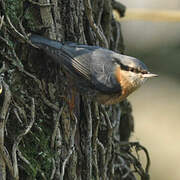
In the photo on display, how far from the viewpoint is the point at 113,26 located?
4.15 meters

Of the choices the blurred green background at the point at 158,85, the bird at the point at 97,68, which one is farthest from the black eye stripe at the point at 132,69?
the blurred green background at the point at 158,85

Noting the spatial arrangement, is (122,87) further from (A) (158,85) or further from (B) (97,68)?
(A) (158,85)

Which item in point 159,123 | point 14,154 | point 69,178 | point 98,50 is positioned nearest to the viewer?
point 14,154

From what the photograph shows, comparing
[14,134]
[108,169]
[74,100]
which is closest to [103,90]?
[74,100]

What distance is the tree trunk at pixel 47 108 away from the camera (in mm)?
3162

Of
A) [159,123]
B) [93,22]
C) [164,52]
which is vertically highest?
[93,22]

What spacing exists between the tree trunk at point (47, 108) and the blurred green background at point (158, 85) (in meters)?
3.75

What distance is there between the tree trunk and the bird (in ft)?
0.20

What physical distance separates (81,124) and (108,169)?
417 millimetres

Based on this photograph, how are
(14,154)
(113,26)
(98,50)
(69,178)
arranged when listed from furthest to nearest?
(113,26) → (98,50) → (69,178) → (14,154)

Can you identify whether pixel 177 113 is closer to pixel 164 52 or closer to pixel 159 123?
pixel 159 123

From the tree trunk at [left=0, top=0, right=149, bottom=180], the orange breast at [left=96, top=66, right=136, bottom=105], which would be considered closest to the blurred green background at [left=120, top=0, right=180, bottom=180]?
the orange breast at [left=96, top=66, right=136, bottom=105]

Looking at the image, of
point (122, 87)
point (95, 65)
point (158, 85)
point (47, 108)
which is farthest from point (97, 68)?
point (158, 85)

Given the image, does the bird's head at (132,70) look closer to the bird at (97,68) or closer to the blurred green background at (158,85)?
the bird at (97,68)
